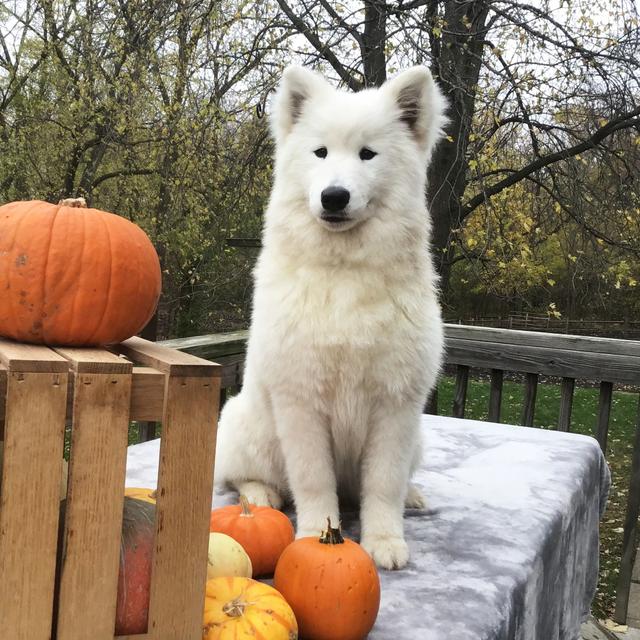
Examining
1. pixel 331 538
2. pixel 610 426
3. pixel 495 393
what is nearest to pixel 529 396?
pixel 495 393

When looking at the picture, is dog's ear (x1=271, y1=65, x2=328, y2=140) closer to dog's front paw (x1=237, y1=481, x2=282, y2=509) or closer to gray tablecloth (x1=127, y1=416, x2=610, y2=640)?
dog's front paw (x1=237, y1=481, x2=282, y2=509)

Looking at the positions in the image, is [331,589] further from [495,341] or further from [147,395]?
[495,341]

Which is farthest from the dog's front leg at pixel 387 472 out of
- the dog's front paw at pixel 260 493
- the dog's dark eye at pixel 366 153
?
the dog's dark eye at pixel 366 153

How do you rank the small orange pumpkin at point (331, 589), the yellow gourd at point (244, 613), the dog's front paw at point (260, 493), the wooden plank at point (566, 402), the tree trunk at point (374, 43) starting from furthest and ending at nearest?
the tree trunk at point (374, 43)
the wooden plank at point (566, 402)
the dog's front paw at point (260, 493)
the small orange pumpkin at point (331, 589)
the yellow gourd at point (244, 613)

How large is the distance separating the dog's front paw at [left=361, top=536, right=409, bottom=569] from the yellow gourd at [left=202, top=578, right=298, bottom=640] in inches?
18.0

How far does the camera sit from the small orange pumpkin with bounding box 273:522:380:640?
1.20m

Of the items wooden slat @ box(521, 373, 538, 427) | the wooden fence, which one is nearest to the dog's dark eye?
wooden slat @ box(521, 373, 538, 427)

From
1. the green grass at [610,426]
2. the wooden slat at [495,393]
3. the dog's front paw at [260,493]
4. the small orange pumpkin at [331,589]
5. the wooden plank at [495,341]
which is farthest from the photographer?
the green grass at [610,426]

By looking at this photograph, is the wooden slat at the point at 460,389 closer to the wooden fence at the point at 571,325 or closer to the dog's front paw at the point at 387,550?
the dog's front paw at the point at 387,550

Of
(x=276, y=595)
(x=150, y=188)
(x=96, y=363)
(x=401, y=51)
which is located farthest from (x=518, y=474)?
(x=150, y=188)

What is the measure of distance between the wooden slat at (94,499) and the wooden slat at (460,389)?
2844 millimetres

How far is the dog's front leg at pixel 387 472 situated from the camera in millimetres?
1655

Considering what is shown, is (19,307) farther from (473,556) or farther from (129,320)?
(473,556)

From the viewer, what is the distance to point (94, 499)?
95 cm
